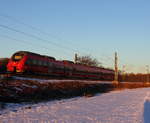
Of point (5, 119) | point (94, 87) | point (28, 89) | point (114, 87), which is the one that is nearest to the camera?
point (5, 119)

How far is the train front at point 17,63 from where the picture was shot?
2345 cm

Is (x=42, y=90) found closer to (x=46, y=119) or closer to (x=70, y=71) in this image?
(x=46, y=119)

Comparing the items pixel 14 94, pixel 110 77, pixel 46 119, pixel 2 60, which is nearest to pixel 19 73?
pixel 14 94

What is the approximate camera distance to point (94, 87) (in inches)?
1251

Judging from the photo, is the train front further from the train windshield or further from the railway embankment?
the railway embankment

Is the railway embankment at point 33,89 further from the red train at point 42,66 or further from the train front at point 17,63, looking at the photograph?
the train front at point 17,63

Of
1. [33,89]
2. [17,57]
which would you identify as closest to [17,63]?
[17,57]

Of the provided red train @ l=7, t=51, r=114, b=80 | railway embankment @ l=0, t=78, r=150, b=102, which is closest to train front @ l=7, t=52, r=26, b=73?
red train @ l=7, t=51, r=114, b=80

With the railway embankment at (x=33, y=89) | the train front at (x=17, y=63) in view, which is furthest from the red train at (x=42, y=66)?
the railway embankment at (x=33, y=89)

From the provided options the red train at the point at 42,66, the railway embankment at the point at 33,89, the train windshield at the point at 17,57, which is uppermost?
the train windshield at the point at 17,57

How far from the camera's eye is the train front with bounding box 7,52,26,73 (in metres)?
23.4

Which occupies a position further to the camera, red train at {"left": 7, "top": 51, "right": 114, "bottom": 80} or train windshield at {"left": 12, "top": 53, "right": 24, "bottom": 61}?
train windshield at {"left": 12, "top": 53, "right": 24, "bottom": 61}

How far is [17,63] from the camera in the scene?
23.9m

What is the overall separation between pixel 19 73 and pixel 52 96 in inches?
241
